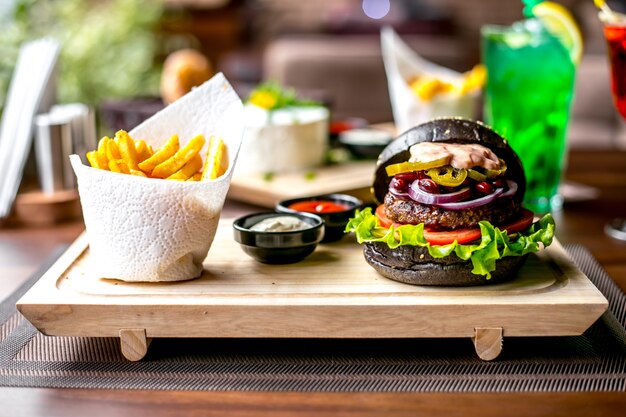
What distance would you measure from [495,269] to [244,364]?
1.84 ft

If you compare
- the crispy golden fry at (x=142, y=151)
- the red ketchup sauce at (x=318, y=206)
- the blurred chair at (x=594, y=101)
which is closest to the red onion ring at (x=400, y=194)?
the red ketchup sauce at (x=318, y=206)

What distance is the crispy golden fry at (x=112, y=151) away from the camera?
1852 mm

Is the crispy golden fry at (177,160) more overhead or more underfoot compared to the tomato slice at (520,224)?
more overhead

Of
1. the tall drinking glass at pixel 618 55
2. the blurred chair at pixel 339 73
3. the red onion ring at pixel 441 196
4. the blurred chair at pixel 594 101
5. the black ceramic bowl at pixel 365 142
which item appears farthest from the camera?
the blurred chair at pixel 594 101

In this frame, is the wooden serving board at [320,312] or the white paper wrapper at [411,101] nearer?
the wooden serving board at [320,312]

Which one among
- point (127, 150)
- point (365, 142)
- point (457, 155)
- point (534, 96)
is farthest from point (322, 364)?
point (365, 142)

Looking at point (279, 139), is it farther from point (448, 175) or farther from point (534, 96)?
point (448, 175)

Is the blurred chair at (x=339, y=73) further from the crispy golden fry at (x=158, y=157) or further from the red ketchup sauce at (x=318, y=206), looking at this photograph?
the crispy golden fry at (x=158, y=157)

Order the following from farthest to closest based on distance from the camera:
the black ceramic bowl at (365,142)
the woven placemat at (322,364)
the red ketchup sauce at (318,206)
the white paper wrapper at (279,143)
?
the black ceramic bowl at (365,142) → the white paper wrapper at (279,143) → the red ketchup sauce at (318,206) → the woven placemat at (322,364)

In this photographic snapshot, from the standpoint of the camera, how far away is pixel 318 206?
2.37 m

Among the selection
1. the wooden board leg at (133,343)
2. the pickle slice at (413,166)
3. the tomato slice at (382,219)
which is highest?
the pickle slice at (413,166)

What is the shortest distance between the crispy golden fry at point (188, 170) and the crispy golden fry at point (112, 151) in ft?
0.41

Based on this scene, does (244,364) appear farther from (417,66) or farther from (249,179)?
(417,66)

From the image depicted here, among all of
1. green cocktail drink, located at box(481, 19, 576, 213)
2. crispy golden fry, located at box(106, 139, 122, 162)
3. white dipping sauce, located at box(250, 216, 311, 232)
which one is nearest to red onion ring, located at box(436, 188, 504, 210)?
white dipping sauce, located at box(250, 216, 311, 232)
